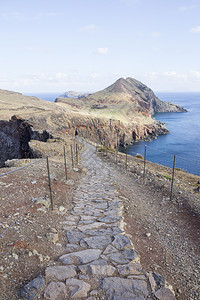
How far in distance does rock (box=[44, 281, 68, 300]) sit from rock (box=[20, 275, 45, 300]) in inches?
5.3

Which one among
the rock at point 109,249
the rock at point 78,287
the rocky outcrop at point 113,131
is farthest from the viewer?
the rocky outcrop at point 113,131

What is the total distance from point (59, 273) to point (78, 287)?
Answer: 22.9 inches

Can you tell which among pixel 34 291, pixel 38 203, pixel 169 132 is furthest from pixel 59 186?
pixel 169 132

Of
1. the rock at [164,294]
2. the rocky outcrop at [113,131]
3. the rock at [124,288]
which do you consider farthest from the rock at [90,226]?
the rocky outcrop at [113,131]

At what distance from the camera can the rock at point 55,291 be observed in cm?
394

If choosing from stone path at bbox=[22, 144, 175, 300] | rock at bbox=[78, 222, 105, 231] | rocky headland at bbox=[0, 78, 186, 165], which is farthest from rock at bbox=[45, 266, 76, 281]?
rocky headland at bbox=[0, 78, 186, 165]

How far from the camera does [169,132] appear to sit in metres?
86.7

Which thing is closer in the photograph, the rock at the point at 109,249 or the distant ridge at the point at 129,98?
the rock at the point at 109,249

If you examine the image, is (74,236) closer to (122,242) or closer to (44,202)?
(122,242)

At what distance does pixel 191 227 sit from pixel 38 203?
5.92 m

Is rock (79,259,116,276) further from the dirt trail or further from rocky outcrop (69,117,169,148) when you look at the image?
rocky outcrop (69,117,169,148)

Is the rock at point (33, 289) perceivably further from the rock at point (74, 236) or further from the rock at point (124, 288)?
the rock at point (74, 236)

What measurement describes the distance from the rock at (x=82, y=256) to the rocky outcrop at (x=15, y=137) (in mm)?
26400

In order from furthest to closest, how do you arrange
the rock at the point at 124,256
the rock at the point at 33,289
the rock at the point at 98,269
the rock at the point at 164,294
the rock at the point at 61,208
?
the rock at the point at 61,208 < the rock at the point at 124,256 < the rock at the point at 98,269 < the rock at the point at 164,294 < the rock at the point at 33,289
